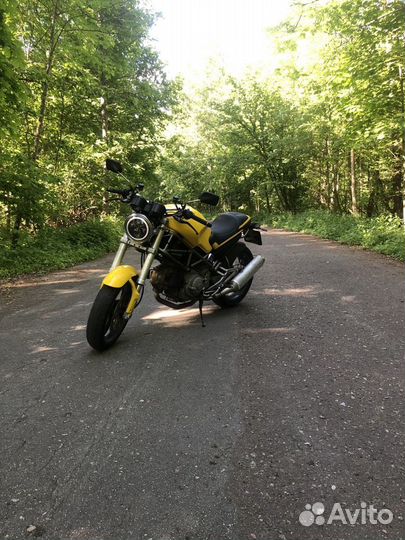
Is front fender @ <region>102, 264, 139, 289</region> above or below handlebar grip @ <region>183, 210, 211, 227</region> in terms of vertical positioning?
below

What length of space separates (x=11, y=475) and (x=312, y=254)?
30.0ft

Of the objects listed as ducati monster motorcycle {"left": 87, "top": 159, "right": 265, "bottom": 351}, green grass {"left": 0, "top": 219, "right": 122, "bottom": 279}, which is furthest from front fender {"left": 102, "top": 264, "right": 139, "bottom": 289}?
green grass {"left": 0, "top": 219, "right": 122, "bottom": 279}

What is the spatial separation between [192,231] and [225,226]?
98cm

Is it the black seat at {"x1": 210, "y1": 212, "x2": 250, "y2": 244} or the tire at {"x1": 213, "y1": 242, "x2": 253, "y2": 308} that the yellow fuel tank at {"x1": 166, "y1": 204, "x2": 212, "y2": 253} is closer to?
the black seat at {"x1": 210, "y1": 212, "x2": 250, "y2": 244}

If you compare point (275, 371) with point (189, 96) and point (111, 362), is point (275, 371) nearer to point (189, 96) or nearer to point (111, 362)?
point (111, 362)

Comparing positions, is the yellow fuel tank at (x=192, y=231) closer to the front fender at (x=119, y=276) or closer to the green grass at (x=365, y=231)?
the front fender at (x=119, y=276)

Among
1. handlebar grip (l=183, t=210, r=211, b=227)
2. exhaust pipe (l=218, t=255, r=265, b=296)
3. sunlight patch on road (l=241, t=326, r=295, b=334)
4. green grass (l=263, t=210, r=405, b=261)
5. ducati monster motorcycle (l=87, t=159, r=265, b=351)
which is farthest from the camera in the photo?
green grass (l=263, t=210, r=405, b=261)

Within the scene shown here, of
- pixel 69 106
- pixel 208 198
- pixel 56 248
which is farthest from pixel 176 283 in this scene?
pixel 69 106

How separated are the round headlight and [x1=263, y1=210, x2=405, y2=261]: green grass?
705 cm

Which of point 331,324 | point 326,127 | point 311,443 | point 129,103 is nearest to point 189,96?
point 326,127

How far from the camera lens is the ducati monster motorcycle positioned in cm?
370
